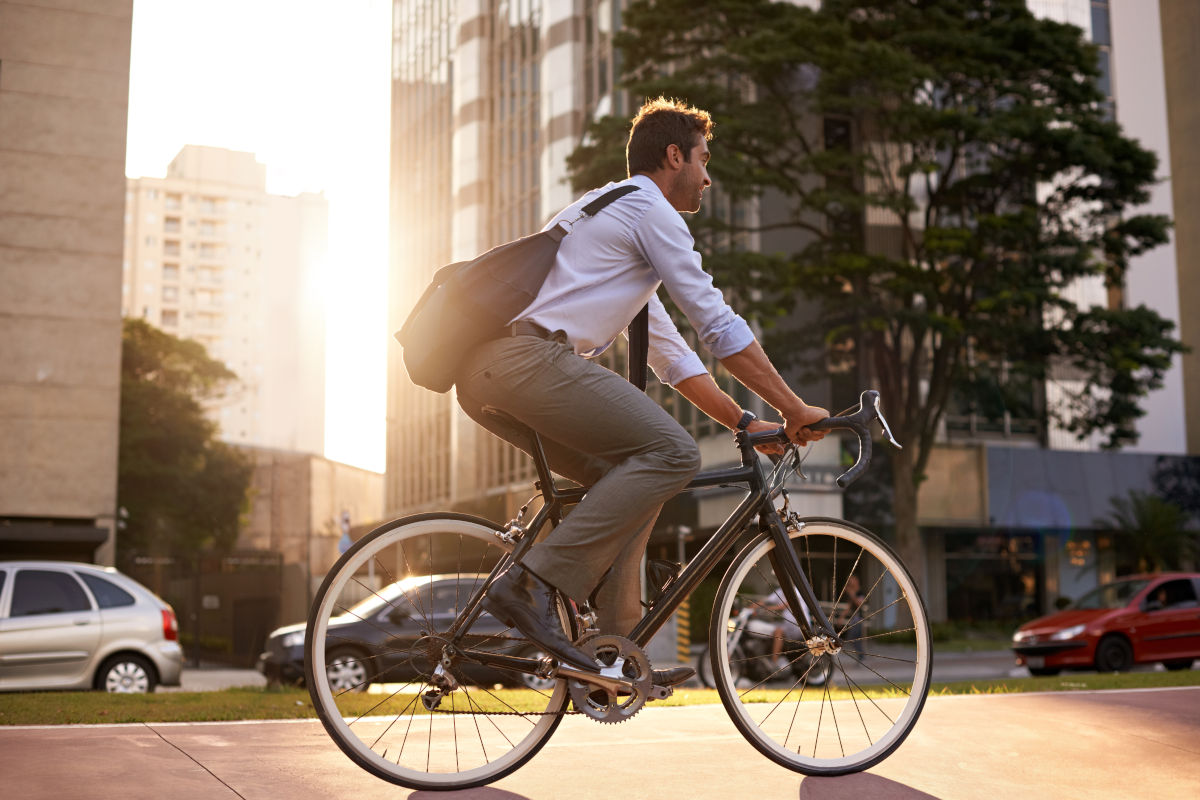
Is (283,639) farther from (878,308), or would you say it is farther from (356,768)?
(878,308)

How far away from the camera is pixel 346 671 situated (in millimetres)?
3811

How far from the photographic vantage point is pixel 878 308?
974 inches

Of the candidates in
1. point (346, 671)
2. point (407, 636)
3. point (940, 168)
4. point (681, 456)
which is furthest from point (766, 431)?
point (940, 168)

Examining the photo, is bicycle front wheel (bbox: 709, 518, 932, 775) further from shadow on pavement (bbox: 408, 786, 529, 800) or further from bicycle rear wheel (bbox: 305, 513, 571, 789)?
shadow on pavement (bbox: 408, 786, 529, 800)

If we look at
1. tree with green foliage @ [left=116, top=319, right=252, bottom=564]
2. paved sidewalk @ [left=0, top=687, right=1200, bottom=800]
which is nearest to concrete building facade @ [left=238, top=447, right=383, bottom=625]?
tree with green foliage @ [left=116, top=319, right=252, bottom=564]

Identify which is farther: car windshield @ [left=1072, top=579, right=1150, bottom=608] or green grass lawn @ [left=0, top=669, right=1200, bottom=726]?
car windshield @ [left=1072, top=579, right=1150, bottom=608]

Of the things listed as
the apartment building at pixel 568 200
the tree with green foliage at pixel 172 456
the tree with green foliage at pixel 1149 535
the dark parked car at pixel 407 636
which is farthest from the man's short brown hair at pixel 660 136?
the tree with green foliage at pixel 172 456

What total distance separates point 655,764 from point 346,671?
3.16 ft

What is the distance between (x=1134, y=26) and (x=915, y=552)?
74.3 ft

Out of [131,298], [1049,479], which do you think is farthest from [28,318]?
[131,298]

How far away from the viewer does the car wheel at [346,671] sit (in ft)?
11.3

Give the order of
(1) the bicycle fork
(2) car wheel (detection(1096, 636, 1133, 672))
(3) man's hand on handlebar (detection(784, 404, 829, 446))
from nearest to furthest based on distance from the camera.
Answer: (3) man's hand on handlebar (detection(784, 404, 829, 446))
(1) the bicycle fork
(2) car wheel (detection(1096, 636, 1133, 672))

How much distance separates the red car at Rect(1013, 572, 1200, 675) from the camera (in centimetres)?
1827

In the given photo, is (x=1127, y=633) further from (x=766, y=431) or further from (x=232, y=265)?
(x=232, y=265)
